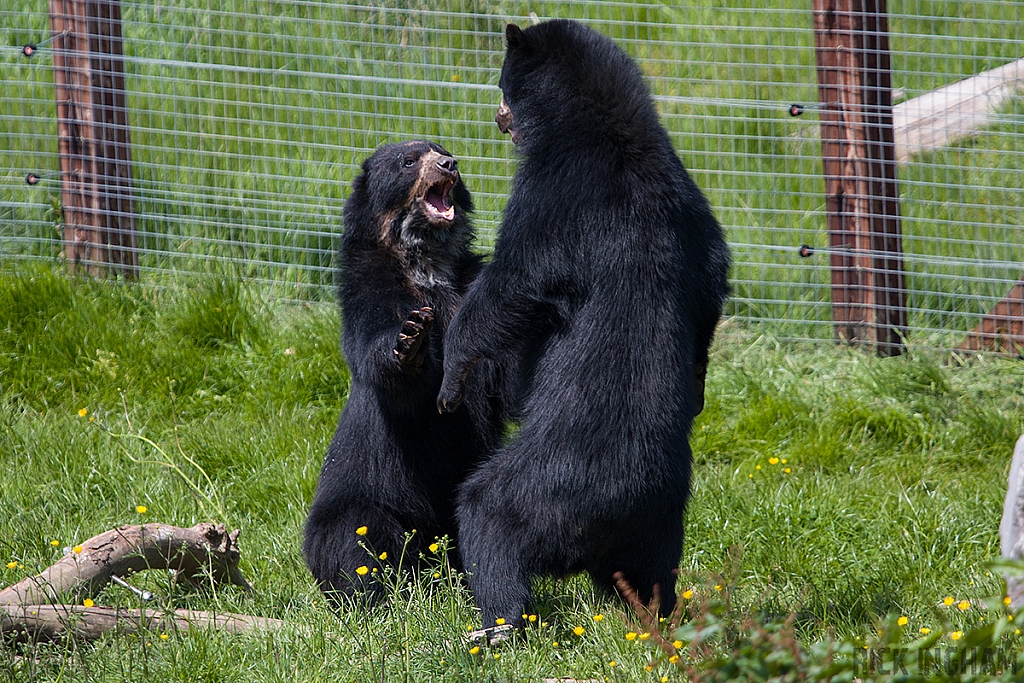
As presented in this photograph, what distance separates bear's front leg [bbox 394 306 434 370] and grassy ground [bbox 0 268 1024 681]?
2.56ft

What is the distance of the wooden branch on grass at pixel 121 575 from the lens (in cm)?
346

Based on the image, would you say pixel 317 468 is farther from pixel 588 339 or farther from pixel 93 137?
pixel 93 137

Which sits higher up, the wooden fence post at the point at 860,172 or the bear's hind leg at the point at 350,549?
the wooden fence post at the point at 860,172

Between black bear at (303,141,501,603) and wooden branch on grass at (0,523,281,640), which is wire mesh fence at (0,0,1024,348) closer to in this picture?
black bear at (303,141,501,603)

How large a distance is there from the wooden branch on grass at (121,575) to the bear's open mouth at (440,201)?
4.79 ft

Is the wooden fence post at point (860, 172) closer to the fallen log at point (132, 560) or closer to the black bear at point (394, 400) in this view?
the black bear at point (394, 400)

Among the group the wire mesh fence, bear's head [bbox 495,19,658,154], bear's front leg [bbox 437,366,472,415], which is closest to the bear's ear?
bear's head [bbox 495,19,658,154]

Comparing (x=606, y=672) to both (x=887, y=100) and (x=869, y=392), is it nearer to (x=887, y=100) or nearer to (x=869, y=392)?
(x=869, y=392)

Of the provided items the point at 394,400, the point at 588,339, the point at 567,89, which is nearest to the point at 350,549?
the point at 394,400

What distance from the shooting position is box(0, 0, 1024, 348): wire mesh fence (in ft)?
21.1

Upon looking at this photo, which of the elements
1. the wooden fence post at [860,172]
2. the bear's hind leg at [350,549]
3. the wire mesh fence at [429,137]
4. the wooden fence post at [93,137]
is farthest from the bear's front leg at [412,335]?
the wooden fence post at [93,137]

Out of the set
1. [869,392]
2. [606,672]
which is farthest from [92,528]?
[869,392]

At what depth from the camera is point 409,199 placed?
4336mm

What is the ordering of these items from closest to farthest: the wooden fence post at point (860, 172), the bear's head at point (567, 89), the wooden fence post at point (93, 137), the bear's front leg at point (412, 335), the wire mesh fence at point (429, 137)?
the bear's head at point (567, 89), the bear's front leg at point (412, 335), the wooden fence post at point (860, 172), the wire mesh fence at point (429, 137), the wooden fence post at point (93, 137)
